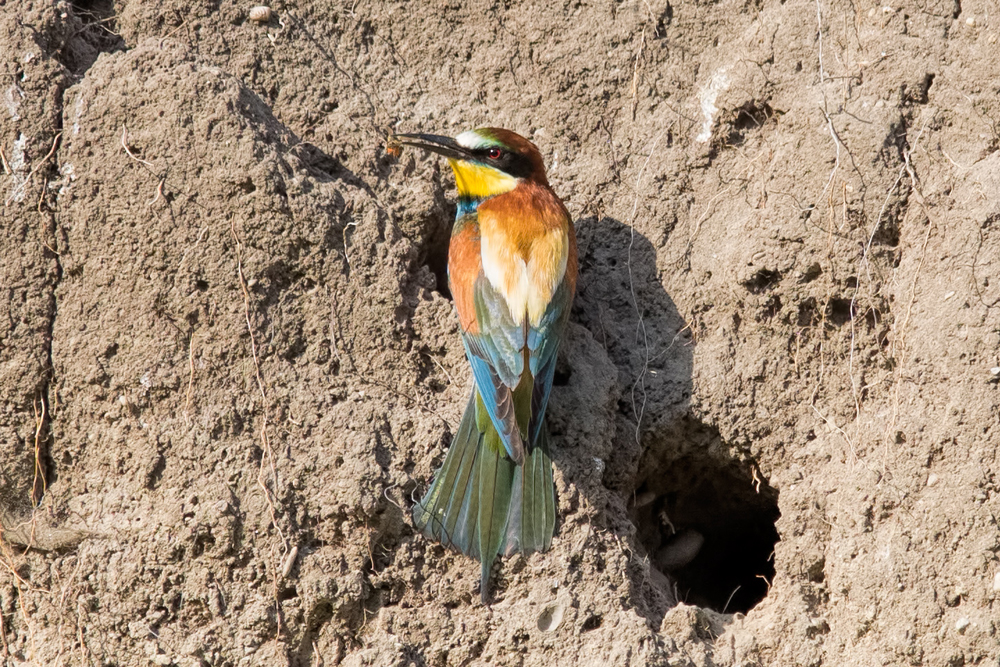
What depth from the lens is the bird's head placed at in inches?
121

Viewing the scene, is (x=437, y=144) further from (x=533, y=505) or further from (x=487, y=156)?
(x=533, y=505)

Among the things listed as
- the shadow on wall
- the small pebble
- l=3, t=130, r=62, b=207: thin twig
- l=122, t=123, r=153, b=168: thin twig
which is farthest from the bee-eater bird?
l=3, t=130, r=62, b=207: thin twig

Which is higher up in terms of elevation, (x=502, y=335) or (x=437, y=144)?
(x=437, y=144)

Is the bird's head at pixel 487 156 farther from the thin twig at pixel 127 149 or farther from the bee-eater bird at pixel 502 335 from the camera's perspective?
the thin twig at pixel 127 149

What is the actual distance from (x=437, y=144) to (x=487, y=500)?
39.0 inches

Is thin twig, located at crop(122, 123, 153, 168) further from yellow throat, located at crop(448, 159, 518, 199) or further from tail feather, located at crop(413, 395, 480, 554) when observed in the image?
tail feather, located at crop(413, 395, 480, 554)

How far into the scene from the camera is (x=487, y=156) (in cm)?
307

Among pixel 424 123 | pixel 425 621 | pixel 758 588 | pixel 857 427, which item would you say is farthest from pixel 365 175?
pixel 758 588

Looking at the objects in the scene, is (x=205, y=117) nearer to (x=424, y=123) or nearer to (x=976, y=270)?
(x=424, y=123)

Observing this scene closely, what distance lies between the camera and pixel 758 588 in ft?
11.1

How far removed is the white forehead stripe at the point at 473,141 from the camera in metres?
3.08

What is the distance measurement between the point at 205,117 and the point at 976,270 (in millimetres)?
1957

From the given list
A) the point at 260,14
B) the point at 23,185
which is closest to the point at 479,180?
the point at 260,14

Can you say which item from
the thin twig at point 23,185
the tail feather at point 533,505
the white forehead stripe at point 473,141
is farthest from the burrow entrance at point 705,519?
the thin twig at point 23,185
